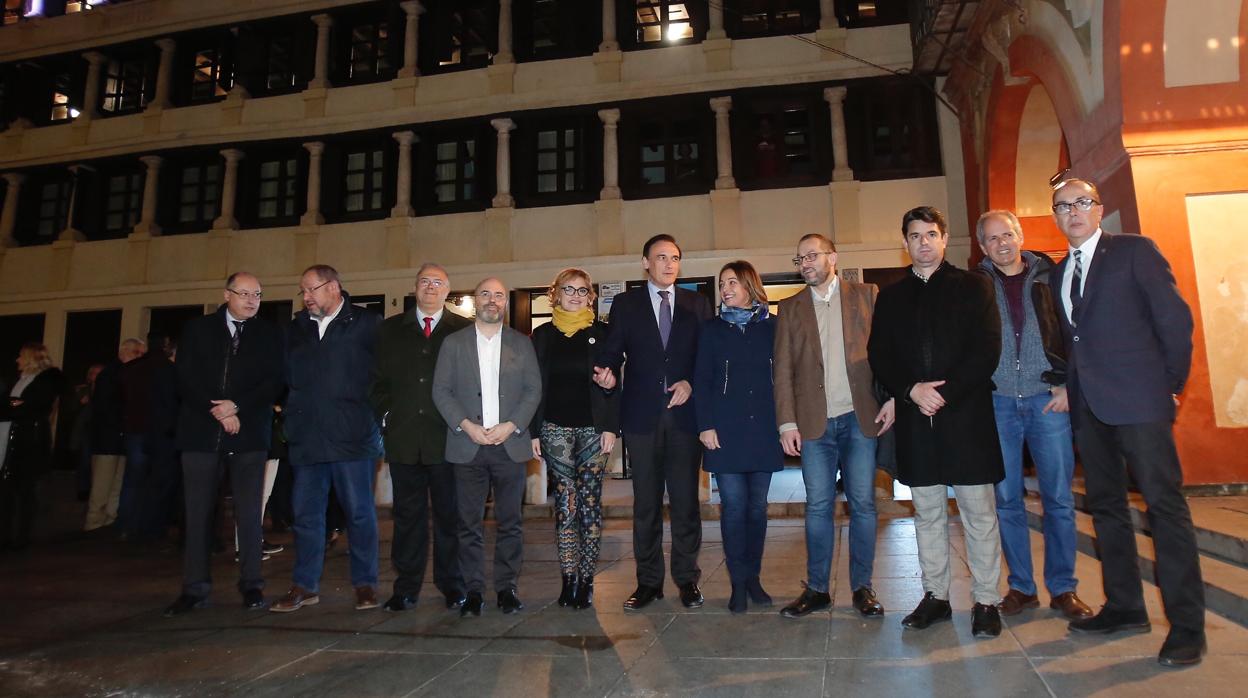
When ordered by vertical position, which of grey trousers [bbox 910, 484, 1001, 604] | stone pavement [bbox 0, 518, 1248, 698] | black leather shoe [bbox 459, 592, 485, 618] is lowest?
stone pavement [bbox 0, 518, 1248, 698]

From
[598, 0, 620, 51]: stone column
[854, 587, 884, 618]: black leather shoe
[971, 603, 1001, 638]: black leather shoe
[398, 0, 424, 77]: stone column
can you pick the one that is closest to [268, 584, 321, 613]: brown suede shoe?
[854, 587, 884, 618]: black leather shoe

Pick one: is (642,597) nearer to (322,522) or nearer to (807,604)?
(807,604)

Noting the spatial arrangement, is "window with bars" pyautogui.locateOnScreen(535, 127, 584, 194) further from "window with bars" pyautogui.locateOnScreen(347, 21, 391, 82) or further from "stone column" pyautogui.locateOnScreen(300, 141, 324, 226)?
"stone column" pyautogui.locateOnScreen(300, 141, 324, 226)

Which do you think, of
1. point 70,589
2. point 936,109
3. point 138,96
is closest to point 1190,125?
point 936,109

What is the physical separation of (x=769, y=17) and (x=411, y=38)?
23.1ft

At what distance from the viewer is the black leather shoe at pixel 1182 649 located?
108 inches

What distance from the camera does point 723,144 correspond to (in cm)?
1237

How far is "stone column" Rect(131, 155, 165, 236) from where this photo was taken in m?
14.6

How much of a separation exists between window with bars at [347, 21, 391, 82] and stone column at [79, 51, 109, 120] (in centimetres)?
624

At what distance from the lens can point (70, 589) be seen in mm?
5000

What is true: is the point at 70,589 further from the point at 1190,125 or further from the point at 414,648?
the point at 1190,125

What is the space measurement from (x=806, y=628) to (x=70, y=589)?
5.16 meters

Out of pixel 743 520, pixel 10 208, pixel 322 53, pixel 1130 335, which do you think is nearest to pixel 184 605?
pixel 743 520

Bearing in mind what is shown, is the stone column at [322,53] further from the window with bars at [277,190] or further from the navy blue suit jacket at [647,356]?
the navy blue suit jacket at [647,356]
